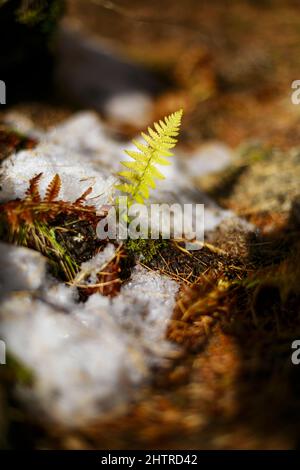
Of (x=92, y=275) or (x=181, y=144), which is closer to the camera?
(x=92, y=275)

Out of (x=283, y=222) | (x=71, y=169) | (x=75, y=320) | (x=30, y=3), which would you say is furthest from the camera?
(x=30, y=3)

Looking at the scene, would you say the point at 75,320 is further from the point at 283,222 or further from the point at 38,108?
the point at 38,108

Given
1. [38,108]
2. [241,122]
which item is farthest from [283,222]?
[38,108]

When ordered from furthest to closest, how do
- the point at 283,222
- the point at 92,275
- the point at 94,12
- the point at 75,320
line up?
1. the point at 94,12
2. the point at 283,222
3. the point at 92,275
4. the point at 75,320

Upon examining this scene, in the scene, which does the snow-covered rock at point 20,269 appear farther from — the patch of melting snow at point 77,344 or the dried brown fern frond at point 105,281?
the dried brown fern frond at point 105,281

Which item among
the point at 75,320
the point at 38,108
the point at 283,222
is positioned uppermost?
the point at 38,108

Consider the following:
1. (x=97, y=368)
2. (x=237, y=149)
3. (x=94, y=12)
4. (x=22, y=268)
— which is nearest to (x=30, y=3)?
(x=237, y=149)

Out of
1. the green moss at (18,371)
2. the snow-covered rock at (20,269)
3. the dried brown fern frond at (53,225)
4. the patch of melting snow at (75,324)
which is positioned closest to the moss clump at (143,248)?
the patch of melting snow at (75,324)

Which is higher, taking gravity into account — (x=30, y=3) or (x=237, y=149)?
(x=30, y=3)
